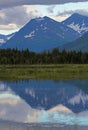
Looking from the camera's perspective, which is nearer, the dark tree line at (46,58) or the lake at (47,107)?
the lake at (47,107)

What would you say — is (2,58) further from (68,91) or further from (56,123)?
(56,123)

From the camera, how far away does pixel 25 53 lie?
179125mm

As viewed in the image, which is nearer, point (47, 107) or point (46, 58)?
point (47, 107)

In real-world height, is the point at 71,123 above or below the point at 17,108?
above

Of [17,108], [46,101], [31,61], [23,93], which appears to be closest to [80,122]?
[17,108]

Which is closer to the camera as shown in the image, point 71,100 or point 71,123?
point 71,123

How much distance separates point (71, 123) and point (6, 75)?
61653mm

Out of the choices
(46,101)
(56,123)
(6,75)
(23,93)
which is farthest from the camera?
(6,75)

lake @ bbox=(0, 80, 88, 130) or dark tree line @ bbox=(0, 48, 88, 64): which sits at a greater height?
lake @ bbox=(0, 80, 88, 130)

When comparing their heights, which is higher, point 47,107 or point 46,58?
point 47,107

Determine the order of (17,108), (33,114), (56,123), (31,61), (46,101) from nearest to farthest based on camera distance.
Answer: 1. (56,123)
2. (33,114)
3. (17,108)
4. (46,101)
5. (31,61)

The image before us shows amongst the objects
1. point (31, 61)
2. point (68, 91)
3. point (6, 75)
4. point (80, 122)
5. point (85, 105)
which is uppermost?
point (80, 122)

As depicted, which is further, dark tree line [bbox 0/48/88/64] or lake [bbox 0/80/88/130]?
dark tree line [bbox 0/48/88/64]

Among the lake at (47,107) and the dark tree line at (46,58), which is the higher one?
the lake at (47,107)
